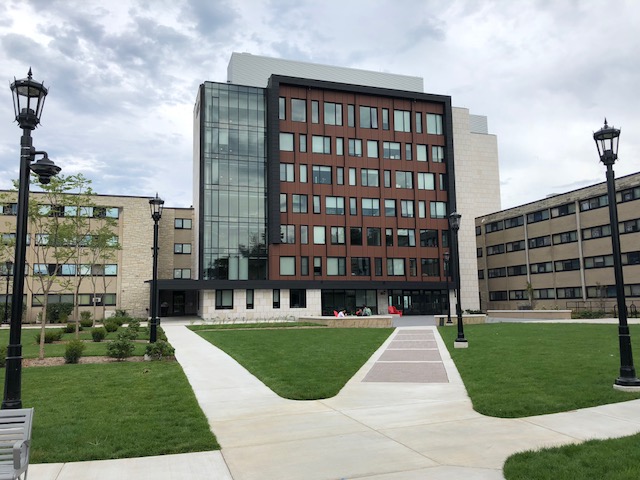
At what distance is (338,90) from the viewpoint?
199 feet

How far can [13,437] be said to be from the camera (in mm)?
6020

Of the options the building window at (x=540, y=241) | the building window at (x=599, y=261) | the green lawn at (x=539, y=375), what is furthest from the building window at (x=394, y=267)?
the green lawn at (x=539, y=375)

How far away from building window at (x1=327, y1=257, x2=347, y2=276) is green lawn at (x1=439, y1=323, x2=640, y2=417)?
36705 mm

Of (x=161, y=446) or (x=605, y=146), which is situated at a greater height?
(x=605, y=146)

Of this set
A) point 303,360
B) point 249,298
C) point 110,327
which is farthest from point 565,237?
point 303,360

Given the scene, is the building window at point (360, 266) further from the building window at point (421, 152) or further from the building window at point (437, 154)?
the building window at point (437, 154)

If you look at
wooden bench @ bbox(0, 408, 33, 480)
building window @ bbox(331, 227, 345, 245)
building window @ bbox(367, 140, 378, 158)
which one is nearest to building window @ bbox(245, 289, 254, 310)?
building window @ bbox(331, 227, 345, 245)

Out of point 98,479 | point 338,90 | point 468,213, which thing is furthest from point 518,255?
point 98,479

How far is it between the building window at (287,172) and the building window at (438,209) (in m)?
17.8

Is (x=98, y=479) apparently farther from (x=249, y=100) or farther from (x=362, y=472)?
(x=249, y=100)

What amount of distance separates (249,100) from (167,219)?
57.7ft

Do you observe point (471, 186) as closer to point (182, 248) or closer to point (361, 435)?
point (182, 248)

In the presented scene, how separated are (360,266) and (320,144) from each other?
14.9 m

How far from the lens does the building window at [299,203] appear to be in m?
58.2
